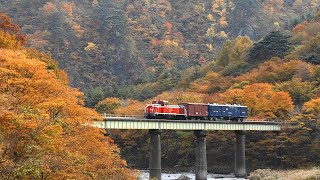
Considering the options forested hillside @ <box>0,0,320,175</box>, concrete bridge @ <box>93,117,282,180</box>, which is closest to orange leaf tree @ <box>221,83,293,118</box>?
forested hillside @ <box>0,0,320,175</box>

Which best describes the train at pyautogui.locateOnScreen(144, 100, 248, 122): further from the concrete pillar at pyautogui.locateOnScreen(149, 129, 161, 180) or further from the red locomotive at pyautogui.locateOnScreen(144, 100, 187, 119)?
the concrete pillar at pyautogui.locateOnScreen(149, 129, 161, 180)

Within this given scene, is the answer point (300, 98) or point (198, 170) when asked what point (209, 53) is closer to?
point (300, 98)

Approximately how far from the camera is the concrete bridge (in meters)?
56.9

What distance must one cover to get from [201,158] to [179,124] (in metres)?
5.89

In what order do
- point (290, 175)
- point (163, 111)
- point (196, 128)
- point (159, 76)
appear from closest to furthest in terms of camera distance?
point (290, 175) < point (163, 111) < point (196, 128) < point (159, 76)

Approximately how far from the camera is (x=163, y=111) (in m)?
62.9

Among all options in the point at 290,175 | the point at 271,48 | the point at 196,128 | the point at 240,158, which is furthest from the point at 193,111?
the point at 271,48

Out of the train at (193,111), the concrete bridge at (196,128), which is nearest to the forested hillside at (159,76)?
the concrete bridge at (196,128)

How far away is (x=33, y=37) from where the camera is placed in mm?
164125

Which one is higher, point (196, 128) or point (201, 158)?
point (196, 128)

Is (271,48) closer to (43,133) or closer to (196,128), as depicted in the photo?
(196,128)

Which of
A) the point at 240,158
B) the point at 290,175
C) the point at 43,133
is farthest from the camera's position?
the point at 240,158

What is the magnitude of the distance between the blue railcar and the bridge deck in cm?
202

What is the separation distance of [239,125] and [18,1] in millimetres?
148702
